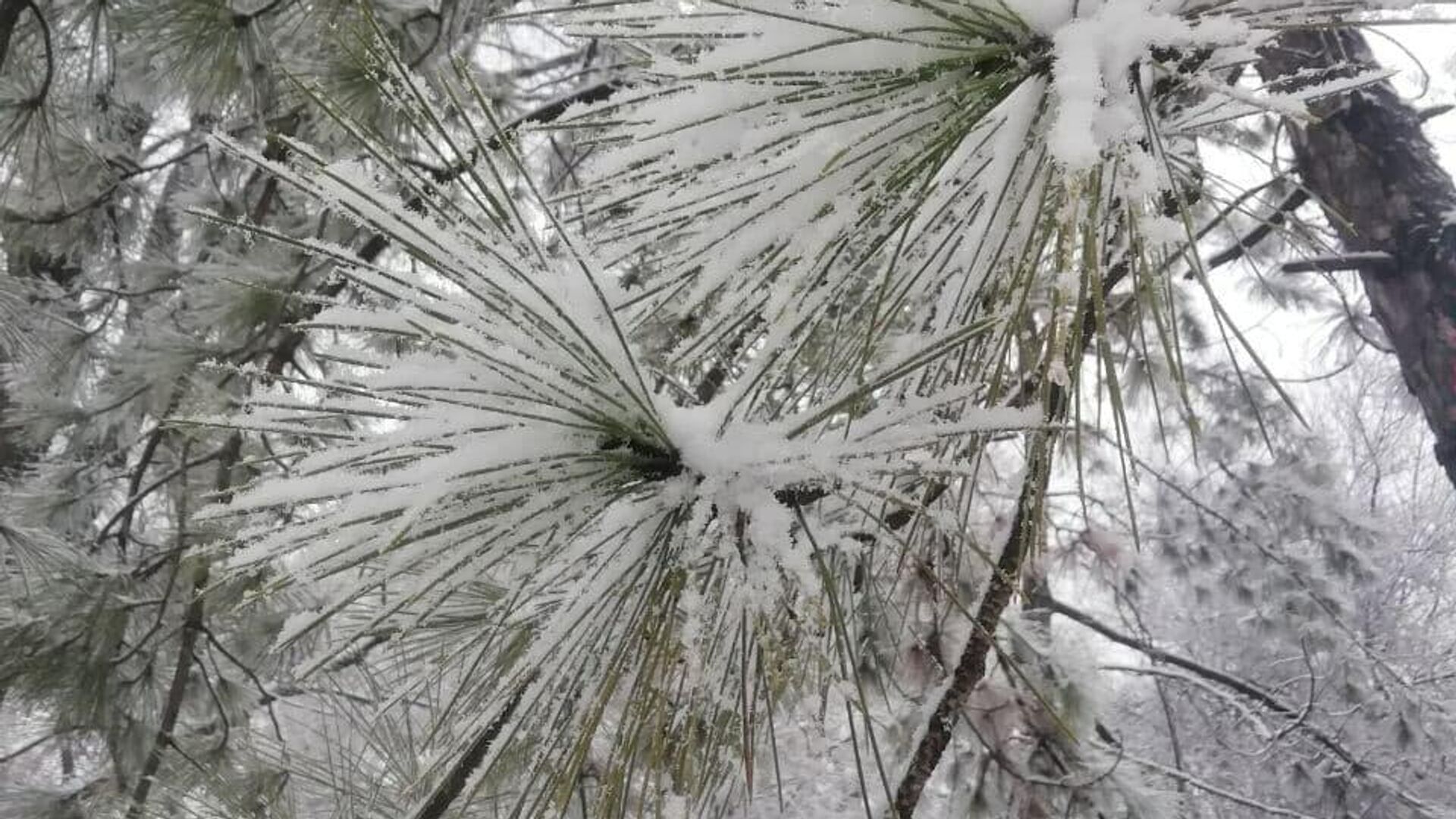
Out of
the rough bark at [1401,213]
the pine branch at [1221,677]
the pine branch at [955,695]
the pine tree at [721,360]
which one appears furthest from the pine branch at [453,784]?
the rough bark at [1401,213]

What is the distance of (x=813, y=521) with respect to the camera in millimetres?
686

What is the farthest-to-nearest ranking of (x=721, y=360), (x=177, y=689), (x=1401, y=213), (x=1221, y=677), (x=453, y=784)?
(x=1221, y=677)
(x=1401, y=213)
(x=177, y=689)
(x=721, y=360)
(x=453, y=784)

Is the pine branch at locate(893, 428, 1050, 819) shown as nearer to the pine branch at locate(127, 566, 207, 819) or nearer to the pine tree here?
the pine tree

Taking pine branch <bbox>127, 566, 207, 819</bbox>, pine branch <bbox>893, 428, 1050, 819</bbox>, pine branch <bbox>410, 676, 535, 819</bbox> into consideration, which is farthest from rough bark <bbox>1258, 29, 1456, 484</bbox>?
pine branch <bbox>127, 566, 207, 819</bbox>

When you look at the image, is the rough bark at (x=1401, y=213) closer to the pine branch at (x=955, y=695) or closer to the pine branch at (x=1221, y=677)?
the pine branch at (x=1221, y=677)

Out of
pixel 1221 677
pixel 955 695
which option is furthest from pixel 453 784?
pixel 1221 677

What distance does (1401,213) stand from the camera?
55.9 inches

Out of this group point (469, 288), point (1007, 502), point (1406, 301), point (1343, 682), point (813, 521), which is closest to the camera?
point (469, 288)

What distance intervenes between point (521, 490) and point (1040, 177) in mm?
276

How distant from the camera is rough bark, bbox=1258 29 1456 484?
4.56ft

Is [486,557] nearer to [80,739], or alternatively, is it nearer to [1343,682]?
[80,739]

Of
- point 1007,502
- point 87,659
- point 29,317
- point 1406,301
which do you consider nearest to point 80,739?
point 87,659

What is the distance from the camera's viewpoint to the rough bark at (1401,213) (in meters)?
1.39

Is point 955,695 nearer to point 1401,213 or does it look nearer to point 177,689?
point 177,689
